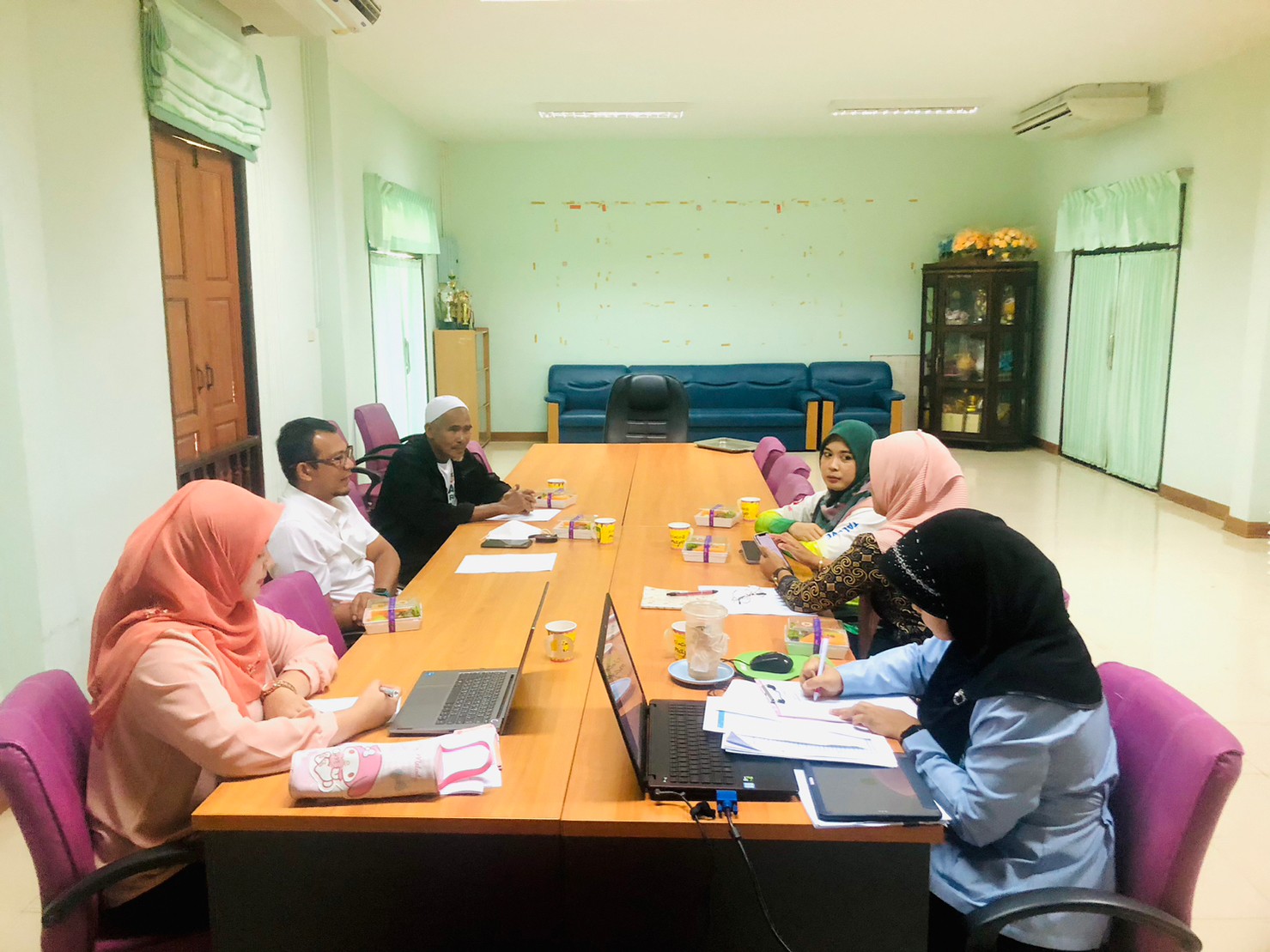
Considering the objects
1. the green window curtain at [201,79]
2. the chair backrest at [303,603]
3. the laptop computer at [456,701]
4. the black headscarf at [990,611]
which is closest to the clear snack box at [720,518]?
the chair backrest at [303,603]

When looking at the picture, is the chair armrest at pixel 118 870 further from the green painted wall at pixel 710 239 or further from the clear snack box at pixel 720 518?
the green painted wall at pixel 710 239

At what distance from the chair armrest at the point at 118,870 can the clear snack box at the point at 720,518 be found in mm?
2260

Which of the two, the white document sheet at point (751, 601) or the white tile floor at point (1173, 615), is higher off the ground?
the white document sheet at point (751, 601)

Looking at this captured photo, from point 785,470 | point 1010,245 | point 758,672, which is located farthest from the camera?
point 1010,245

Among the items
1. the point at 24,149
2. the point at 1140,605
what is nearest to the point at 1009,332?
the point at 1140,605

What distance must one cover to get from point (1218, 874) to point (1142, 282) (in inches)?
235

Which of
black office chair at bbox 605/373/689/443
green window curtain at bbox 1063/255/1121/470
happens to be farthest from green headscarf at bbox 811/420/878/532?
green window curtain at bbox 1063/255/1121/470

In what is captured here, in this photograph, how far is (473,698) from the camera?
1.97 metres

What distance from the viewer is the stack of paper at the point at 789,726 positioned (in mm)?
1723

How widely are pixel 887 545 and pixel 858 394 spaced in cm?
710

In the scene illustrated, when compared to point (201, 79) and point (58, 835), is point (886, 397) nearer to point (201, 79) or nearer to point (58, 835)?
point (201, 79)

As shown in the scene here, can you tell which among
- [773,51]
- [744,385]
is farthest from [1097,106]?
[744,385]

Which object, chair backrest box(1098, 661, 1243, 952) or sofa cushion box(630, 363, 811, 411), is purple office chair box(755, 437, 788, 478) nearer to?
chair backrest box(1098, 661, 1243, 952)

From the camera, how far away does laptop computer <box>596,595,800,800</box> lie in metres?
1.59
